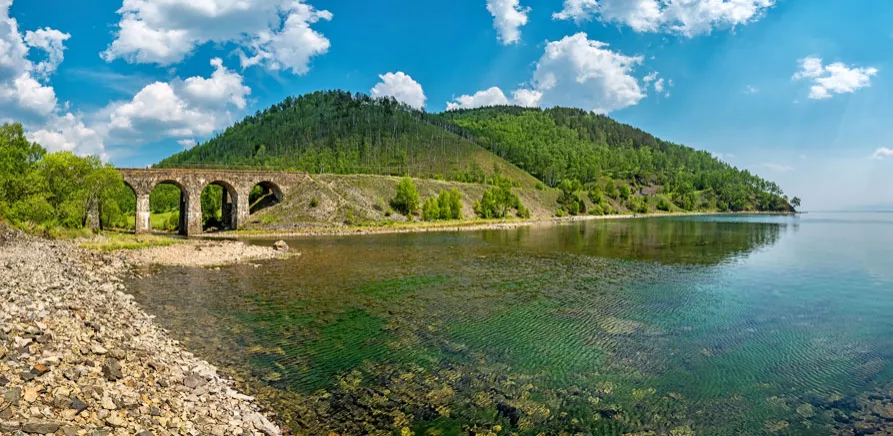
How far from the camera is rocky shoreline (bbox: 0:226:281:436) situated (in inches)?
322

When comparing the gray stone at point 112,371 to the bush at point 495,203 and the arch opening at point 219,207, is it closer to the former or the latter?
the arch opening at point 219,207

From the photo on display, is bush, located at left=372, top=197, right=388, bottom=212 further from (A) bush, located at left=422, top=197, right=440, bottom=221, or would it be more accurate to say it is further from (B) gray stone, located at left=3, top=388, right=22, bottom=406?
(B) gray stone, located at left=3, top=388, right=22, bottom=406

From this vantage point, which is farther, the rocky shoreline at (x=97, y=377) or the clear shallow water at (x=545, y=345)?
the clear shallow water at (x=545, y=345)

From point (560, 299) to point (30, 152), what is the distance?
2335 inches

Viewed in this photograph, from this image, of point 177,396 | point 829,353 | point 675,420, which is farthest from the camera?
point 829,353

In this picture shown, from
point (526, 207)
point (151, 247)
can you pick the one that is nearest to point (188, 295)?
point (151, 247)

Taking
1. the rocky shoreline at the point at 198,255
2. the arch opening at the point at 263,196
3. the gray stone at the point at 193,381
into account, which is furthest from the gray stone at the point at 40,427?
the arch opening at the point at 263,196

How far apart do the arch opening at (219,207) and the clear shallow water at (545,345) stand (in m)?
57.5

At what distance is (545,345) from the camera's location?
18.3m

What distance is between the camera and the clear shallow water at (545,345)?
1248 centimetres

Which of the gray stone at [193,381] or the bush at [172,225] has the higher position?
the bush at [172,225]

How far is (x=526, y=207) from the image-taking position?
464 feet

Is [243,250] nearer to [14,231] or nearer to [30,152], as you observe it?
[14,231]

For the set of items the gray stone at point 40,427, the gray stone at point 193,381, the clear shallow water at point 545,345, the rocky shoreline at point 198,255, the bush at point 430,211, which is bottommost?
the clear shallow water at point 545,345
